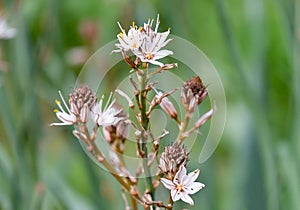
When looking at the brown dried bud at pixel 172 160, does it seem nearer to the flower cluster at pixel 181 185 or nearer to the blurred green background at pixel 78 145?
the flower cluster at pixel 181 185

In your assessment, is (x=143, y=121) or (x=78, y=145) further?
(x=78, y=145)

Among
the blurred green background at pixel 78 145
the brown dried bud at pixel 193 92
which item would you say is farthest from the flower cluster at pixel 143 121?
the blurred green background at pixel 78 145

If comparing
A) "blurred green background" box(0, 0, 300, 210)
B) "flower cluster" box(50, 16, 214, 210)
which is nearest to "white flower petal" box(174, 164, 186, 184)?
"flower cluster" box(50, 16, 214, 210)

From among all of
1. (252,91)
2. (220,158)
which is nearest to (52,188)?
(252,91)

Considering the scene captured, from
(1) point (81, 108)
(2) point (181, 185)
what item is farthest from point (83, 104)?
(2) point (181, 185)

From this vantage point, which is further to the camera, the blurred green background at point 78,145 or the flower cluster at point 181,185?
the blurred green background at point 78,145

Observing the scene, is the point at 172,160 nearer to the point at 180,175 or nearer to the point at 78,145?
the point at 180,175

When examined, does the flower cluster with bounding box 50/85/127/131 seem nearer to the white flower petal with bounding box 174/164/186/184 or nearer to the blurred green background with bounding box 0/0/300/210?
the white flower petal with bounding box 174/164/186/184

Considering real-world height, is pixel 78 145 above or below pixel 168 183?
above
